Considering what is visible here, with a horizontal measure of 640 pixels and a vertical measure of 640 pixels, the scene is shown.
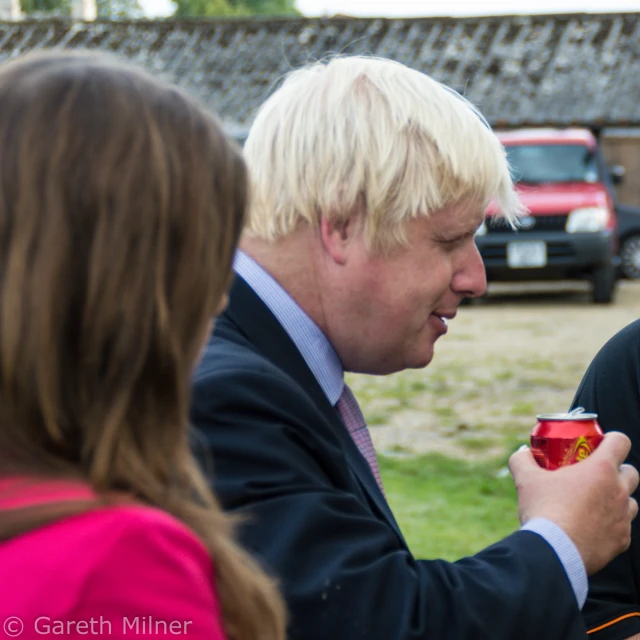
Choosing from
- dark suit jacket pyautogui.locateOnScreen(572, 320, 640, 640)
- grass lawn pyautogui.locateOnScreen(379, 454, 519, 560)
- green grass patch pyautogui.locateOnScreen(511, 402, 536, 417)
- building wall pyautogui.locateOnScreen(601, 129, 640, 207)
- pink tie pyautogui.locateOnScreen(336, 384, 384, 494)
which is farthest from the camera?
building wall pyautogui.locateOnScreen(601, 129, 640, 207)

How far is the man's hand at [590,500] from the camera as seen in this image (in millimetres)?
1653

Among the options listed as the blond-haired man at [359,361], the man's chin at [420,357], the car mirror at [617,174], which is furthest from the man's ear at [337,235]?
the car mirror at [617,174]

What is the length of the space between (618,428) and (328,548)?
0.95 metres

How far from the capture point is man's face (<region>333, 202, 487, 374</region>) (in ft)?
6.04

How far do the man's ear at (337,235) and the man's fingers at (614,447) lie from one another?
513 mm

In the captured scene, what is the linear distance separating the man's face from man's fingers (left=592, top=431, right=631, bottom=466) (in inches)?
13.9

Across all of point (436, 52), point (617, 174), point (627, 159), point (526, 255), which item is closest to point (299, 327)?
point (526, 255)

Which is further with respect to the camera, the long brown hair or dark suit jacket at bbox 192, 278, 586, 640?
dark suit jacket at bbox 192, 278, 586, 640

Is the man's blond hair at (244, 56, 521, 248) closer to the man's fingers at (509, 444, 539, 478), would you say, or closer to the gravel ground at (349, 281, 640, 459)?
the man's fingers at (509, 444, 539, 478)

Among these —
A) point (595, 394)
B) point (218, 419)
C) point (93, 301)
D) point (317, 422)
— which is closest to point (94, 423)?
point (93, 301)

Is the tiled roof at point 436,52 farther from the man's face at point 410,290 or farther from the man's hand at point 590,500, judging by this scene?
the man's hand at point 590,500

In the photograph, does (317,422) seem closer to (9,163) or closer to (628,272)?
(9,163)

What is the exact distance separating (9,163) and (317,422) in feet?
2.27

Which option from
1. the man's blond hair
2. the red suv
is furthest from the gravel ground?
the man's blond hair
